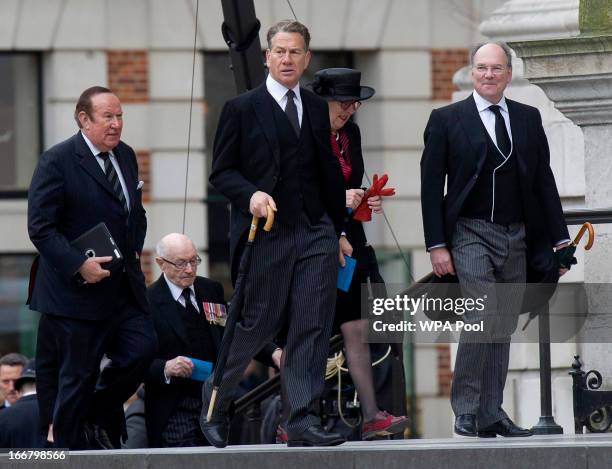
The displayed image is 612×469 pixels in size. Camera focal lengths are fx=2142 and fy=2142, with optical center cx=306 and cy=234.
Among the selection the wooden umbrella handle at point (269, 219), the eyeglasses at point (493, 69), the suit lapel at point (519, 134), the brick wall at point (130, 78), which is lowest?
the wooden umbrella handle at point (269, 219)

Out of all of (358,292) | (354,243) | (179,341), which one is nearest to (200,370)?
(179,341)

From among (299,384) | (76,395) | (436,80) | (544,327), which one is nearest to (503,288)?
(544,327)

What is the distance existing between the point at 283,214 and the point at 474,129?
46.3 inches

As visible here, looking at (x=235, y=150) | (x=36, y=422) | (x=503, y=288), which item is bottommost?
(x=36, y=422)

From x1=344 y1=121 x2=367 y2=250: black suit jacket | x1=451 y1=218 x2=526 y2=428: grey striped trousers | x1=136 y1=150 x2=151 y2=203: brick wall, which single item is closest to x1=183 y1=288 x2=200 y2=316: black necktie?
x1=344 y1=121 x2=367 y2=250: black suit jacket

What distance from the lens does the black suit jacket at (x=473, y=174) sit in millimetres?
10516

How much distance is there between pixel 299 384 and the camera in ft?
32.3

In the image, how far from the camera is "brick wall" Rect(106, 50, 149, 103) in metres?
19.4

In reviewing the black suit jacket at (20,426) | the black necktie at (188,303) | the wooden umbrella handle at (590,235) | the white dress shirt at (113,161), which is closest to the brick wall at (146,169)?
the black suit jacket at (20,426)

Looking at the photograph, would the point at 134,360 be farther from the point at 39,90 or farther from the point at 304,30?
the point at 39,90

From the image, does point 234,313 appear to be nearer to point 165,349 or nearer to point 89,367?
point 89,367

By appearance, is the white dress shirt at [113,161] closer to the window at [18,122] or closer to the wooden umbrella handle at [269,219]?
the wooden umbrella handle at [269,219]

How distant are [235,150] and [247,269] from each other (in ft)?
1.85

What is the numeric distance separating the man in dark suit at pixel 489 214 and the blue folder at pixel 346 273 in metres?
0.39
